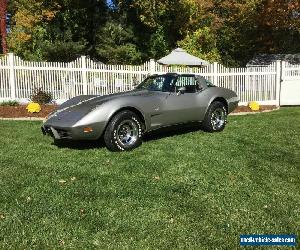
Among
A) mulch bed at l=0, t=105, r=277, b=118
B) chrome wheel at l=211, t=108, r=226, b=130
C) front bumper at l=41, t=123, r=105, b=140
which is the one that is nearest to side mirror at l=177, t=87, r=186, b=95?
chrome wheel at l=211, t=108, r=226, b=130

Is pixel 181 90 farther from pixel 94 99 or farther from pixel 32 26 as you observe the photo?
pixel 32 26

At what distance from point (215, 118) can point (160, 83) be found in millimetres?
1790

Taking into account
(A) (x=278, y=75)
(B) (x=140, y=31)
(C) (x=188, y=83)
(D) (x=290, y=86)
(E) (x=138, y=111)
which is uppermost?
(B) (x=140, y=31)

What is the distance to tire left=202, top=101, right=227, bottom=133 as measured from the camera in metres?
9.64

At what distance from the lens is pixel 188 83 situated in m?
9.46

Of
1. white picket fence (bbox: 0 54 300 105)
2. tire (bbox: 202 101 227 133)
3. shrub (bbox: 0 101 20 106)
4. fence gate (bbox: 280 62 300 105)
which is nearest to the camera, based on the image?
tire (bbox: 202 101 227 133)

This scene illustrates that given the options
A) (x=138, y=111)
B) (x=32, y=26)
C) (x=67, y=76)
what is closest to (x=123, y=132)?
(x=138, y=111)

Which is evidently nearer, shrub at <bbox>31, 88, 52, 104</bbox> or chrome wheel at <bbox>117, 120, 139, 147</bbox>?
chrome wheel at <bbox>117, 120, 139, 147</bbox>

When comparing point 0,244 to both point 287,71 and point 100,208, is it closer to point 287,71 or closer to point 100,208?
point 100,208

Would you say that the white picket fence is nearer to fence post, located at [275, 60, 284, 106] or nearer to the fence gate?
fence post, located at [275, 60, 284, 106]

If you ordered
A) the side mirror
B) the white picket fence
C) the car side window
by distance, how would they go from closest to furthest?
the side mirror, the car side window, the white picket fence

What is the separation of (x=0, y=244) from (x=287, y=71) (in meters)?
15.2

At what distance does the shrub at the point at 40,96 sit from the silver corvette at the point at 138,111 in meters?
6.71

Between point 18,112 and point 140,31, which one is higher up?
point 140,31
